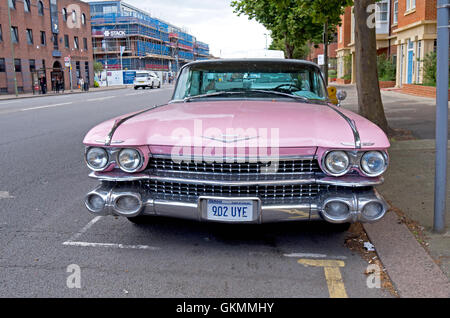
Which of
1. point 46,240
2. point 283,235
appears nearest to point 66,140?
point 46,240

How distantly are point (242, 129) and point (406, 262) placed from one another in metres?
1.60

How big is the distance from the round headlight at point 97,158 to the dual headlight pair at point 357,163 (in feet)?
5.53

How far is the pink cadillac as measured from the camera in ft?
11.3

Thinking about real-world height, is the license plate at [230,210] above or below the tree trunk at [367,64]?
below

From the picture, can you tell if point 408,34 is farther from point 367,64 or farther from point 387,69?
point 367,64

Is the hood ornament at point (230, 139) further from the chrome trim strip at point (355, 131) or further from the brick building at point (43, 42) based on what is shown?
the brick building at point (43, 42)

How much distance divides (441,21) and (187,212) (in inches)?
105

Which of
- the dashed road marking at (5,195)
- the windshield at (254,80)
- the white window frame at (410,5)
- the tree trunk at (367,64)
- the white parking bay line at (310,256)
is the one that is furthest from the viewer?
the white window frame at (410,5)

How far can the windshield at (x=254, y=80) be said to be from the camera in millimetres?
5125

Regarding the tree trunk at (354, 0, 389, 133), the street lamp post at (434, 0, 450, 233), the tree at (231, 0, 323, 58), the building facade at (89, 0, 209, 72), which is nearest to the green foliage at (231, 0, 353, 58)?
the tree at (231, 0, 323, 58)

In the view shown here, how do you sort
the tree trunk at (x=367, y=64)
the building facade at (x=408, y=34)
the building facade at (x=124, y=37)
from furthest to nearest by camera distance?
the building facade at (x=124, y=37) → the building facade at (x=408, y=34) → the tree trunk at (x=367, y=64)

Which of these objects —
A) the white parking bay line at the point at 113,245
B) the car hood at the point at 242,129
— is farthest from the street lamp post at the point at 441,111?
the white parking bay line at the point at 113,245

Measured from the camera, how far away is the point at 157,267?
3627 millimetres

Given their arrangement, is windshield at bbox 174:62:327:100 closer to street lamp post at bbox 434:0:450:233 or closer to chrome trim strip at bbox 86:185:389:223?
street lamp post at bbox 434:0:450:233
